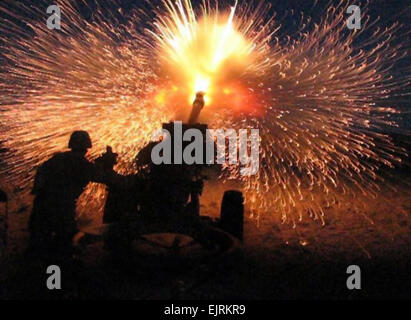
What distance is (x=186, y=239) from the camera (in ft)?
23.2

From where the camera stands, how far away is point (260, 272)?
6.09 m

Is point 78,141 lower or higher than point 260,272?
higher

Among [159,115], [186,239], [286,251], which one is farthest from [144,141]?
[286,251]

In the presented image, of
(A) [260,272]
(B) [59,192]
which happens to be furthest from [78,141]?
(A) [260,272]

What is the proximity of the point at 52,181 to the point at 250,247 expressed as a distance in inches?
130

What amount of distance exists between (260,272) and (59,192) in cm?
303

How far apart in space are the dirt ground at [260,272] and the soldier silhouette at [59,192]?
15.4 inches

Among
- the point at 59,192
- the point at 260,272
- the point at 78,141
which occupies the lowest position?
the point at 260,272

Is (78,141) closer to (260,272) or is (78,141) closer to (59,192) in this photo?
(59,192)

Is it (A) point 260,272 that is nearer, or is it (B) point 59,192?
(A) point 260,272

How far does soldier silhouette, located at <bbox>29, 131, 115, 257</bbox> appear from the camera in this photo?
6.18 metres

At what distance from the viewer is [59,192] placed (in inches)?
246

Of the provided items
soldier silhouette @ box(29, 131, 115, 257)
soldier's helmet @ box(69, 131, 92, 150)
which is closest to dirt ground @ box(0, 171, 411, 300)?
soldier silhouette @ box(29, 131, 115, 257)
